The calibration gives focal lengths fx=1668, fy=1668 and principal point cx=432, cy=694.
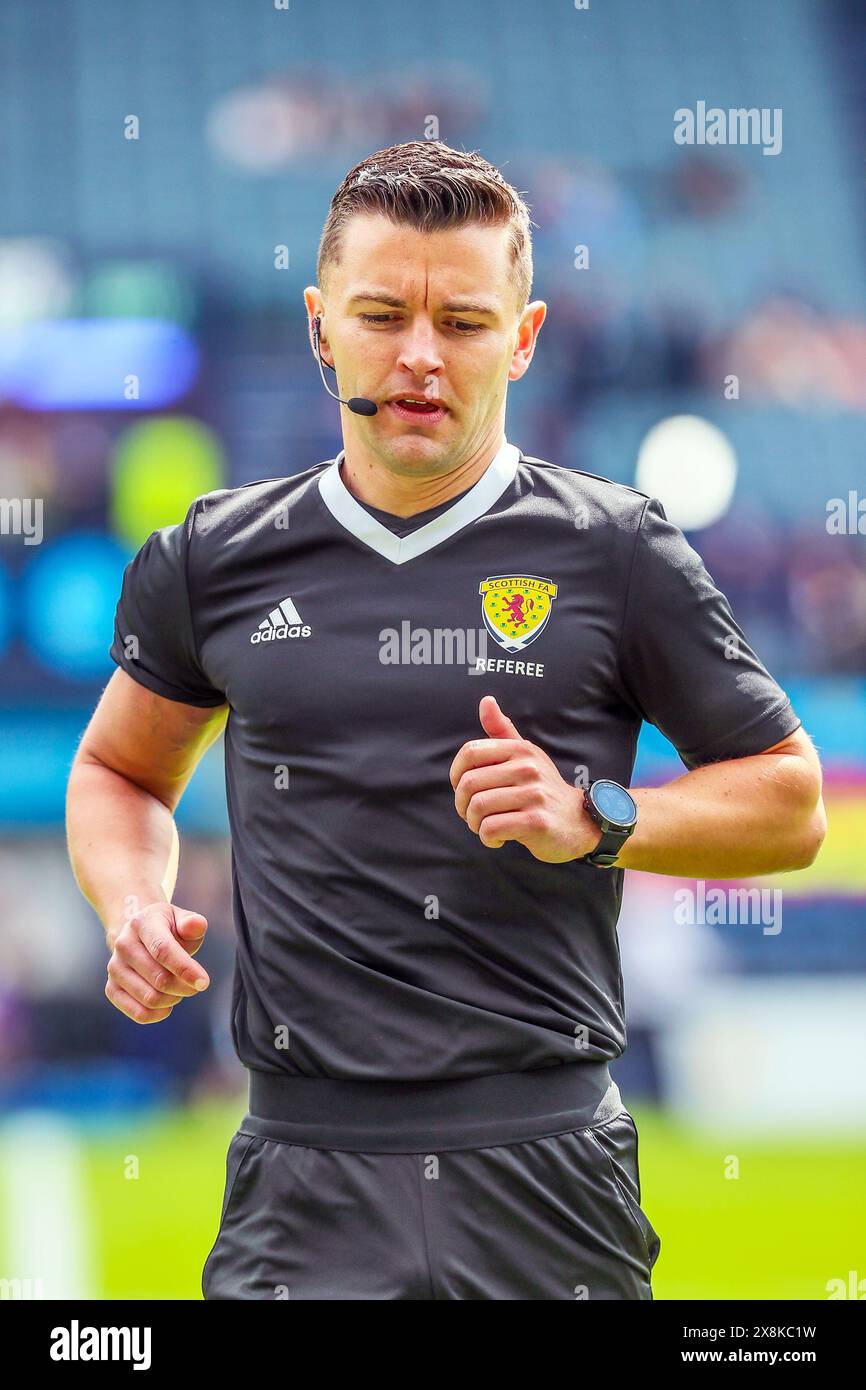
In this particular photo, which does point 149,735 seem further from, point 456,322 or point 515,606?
point 456,322

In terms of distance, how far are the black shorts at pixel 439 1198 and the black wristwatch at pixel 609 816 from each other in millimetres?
223

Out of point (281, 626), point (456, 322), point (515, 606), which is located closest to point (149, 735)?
point (281, 626)

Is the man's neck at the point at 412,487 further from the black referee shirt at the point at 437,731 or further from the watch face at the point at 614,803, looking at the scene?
the watch face at the point at 614,803

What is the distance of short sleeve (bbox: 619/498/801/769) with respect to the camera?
5.35ft

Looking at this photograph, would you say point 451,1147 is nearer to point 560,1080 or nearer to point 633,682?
point 560,1080

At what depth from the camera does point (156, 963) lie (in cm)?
156

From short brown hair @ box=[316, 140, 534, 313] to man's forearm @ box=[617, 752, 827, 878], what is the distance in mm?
524

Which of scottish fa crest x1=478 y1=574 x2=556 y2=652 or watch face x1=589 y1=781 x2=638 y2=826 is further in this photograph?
scottish fa crest x1=478 y1=574 x2=556 y2=652

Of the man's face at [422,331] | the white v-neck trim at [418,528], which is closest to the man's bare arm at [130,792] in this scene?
the white v-neck trim at [418,528]

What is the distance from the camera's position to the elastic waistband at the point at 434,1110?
61.4 inches

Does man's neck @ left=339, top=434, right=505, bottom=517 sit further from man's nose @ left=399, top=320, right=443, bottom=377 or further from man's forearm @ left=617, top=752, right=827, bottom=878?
man's forearm @ left=617, top=752, right=827, bottom=878

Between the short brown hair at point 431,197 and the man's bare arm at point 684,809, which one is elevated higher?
the short brown hair at point 431,197

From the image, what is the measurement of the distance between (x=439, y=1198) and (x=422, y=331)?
82cm

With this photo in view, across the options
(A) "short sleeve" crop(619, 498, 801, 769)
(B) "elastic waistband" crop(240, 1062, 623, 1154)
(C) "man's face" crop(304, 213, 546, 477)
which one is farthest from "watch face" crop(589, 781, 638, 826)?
(C) "man's face" crop(304, 213, 546, 477)
